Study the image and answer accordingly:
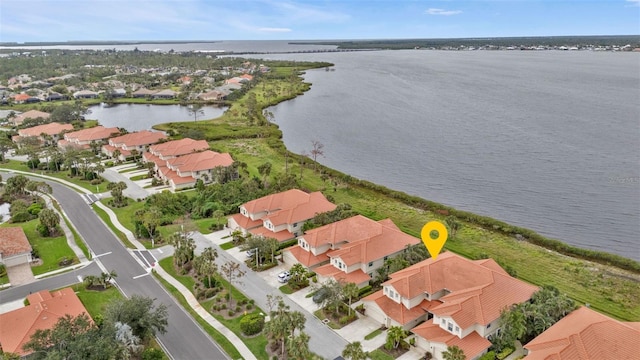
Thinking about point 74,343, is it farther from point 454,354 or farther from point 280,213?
point 280,213

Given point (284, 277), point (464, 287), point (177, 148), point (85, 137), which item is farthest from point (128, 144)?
point (464, 287)

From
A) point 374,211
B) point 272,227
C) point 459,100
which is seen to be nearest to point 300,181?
point 374,211

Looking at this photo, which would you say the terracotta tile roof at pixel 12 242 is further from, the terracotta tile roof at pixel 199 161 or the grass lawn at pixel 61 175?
the terracotta tile roof at pixel 199 161

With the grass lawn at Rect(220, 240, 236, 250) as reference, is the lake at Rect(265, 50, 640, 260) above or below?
above

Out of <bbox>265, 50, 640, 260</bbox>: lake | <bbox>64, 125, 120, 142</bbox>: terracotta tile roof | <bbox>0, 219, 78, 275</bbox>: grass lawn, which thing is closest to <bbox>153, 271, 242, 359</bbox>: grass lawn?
<bbox>0, 219, 78, 275</bbox>: grass lawn

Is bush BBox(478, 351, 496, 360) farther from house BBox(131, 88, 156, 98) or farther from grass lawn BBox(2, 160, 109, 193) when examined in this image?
house BBox(131, 88, 156, 98)

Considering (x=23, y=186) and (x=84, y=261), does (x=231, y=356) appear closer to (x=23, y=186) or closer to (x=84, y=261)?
(x=84, y=261)
